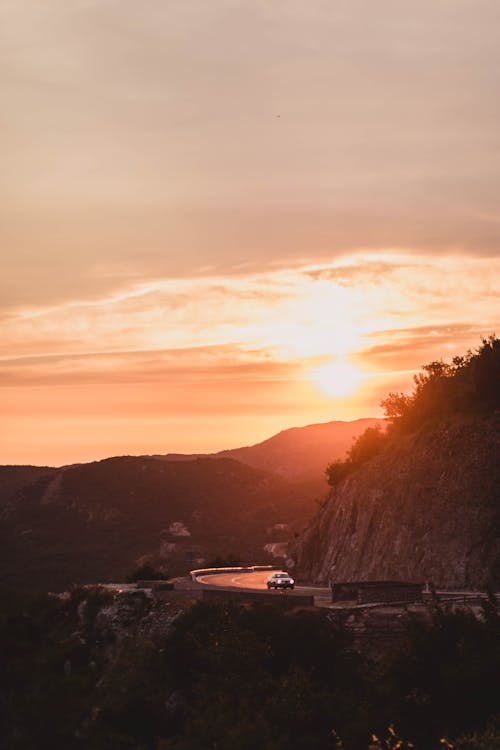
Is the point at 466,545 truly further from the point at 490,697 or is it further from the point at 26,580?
the point at 26,580

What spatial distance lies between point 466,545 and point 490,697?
69.8 ft

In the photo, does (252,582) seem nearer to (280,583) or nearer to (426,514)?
(280,583)

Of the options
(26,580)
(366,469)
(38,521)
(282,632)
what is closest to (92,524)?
(38,521)

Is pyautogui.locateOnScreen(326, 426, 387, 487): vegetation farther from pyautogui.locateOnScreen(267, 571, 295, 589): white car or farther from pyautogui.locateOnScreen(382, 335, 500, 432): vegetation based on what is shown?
pyautogui.locateOnScreen(267, 571, 295, 589): white car

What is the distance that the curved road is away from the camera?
51487 mm

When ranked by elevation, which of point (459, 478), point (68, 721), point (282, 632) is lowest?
point (68, 721)

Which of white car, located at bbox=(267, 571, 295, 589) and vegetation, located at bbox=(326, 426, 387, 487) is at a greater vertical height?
vegetation, located at bbox=(326, 426, 387, 487)

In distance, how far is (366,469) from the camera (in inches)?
2586

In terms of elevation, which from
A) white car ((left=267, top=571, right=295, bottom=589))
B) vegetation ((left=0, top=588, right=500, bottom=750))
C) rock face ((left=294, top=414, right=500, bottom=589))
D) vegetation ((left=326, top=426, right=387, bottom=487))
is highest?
vegetation ((left=326, top=426, right=387, bottom=487))

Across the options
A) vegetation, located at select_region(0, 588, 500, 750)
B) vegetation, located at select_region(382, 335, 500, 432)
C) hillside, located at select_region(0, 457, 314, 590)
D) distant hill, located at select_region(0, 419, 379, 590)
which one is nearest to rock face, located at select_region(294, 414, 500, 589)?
vegetation, located at select_region(382, 335, 500, 432)

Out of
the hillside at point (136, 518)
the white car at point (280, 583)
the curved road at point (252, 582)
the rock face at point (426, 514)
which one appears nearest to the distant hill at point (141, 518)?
A: the hillside at point (136, 518)

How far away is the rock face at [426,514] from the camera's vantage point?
160ft

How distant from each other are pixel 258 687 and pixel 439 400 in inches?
1388

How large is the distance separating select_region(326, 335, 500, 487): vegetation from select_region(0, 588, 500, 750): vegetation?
27338 millimetres
